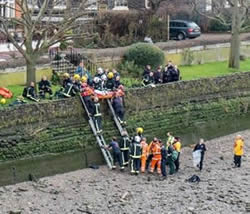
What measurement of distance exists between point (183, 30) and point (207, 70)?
10.0 meters

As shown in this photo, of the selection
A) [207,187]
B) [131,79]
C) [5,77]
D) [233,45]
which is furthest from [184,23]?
[207,187]

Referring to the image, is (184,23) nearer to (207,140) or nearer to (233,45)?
(233,45)

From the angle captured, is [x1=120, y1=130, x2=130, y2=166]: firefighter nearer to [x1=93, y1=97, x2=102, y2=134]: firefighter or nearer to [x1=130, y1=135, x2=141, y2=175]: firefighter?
[x1=130, y1=135, x2=141, y2=175]: firefighter

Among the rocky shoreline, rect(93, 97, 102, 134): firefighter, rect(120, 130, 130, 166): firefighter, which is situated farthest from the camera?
rect(93, 97, 102, 134): firefighter

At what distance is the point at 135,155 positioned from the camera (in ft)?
84.4

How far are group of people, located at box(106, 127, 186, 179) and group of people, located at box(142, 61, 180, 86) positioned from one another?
479cm

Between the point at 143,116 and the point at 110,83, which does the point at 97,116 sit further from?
the point at 143,116

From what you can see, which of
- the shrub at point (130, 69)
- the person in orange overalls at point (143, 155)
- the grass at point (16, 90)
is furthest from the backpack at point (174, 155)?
the shrub at point (130, 69)

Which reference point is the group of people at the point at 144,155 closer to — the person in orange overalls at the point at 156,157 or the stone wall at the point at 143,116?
the person in orange overalls at the point at 156,157

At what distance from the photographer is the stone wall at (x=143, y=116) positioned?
25312 mm

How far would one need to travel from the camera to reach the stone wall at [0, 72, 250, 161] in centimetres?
2531

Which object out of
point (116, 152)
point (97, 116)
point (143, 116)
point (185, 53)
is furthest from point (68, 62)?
point (116, 152)

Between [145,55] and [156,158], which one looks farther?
[145,55]

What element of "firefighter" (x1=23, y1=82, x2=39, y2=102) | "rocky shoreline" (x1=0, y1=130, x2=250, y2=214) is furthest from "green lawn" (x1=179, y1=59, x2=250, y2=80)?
"firefighter" (x1=23, y1=82, x2=39, y2=102)
